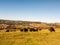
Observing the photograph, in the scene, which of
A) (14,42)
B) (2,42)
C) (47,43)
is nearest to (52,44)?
(47,43)

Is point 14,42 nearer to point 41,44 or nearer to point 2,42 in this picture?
point 2,42

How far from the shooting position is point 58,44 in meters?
25.3

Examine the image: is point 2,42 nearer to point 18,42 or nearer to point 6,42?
point 6,42

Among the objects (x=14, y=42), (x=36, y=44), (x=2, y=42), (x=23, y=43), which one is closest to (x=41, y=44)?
(x=36, y=44)

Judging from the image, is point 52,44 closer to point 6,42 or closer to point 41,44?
point 41,44

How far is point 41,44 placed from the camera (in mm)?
24453

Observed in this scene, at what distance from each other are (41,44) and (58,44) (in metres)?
3.05

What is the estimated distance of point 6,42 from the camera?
25.8m

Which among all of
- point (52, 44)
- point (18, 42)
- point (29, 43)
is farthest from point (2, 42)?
point (52, 44)

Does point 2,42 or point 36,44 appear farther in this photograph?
point 2,42

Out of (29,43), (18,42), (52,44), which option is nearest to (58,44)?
(52,44)

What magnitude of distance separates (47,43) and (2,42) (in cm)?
781

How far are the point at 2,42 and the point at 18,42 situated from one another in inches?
117

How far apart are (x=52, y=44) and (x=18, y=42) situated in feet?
18.8
